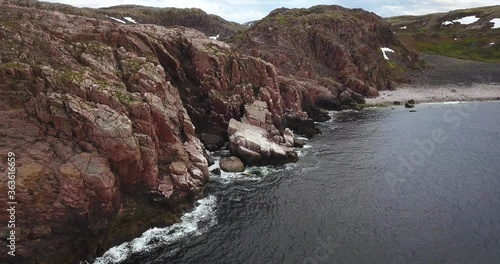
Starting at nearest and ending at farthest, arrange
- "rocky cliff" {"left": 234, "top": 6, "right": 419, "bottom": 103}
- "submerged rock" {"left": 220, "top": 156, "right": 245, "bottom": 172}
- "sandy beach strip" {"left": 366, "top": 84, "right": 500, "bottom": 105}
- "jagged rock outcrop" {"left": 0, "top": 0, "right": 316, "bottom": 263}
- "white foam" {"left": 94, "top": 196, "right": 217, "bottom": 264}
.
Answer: "jagged rock outcrop" {"left": 0, "top": 0, "right": 316, "bottom": 263} → "white foam" {"left": 94, "top": 196, "right": 217, "bottom": 264} → "submerged rock" {"left": 220, "top": 156, "right": 245, "bottom": 172} → "rocky cliff" {"left": 234, "top": 6, "right": 419, "bottom": 103} → "sandy beach strip" {"left": 366, "top": 84, "right": 500, "bottom": 105}

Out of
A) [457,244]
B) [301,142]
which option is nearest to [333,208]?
[457,244]

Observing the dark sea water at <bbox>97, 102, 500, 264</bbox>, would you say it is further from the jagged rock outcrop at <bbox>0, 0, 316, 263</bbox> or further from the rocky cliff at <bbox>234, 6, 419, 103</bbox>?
the rocky cliff at <bbox>234, 6, 419, 103</bbox>

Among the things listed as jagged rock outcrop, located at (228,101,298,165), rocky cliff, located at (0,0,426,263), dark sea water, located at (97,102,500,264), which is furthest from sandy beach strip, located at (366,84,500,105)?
jagged rock outcrop, located at (228,101,298,165)

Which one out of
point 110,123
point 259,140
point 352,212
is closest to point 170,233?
point 110,123

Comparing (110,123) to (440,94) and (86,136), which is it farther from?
(440,94)

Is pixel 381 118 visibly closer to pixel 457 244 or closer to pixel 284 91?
pixel 284 91
